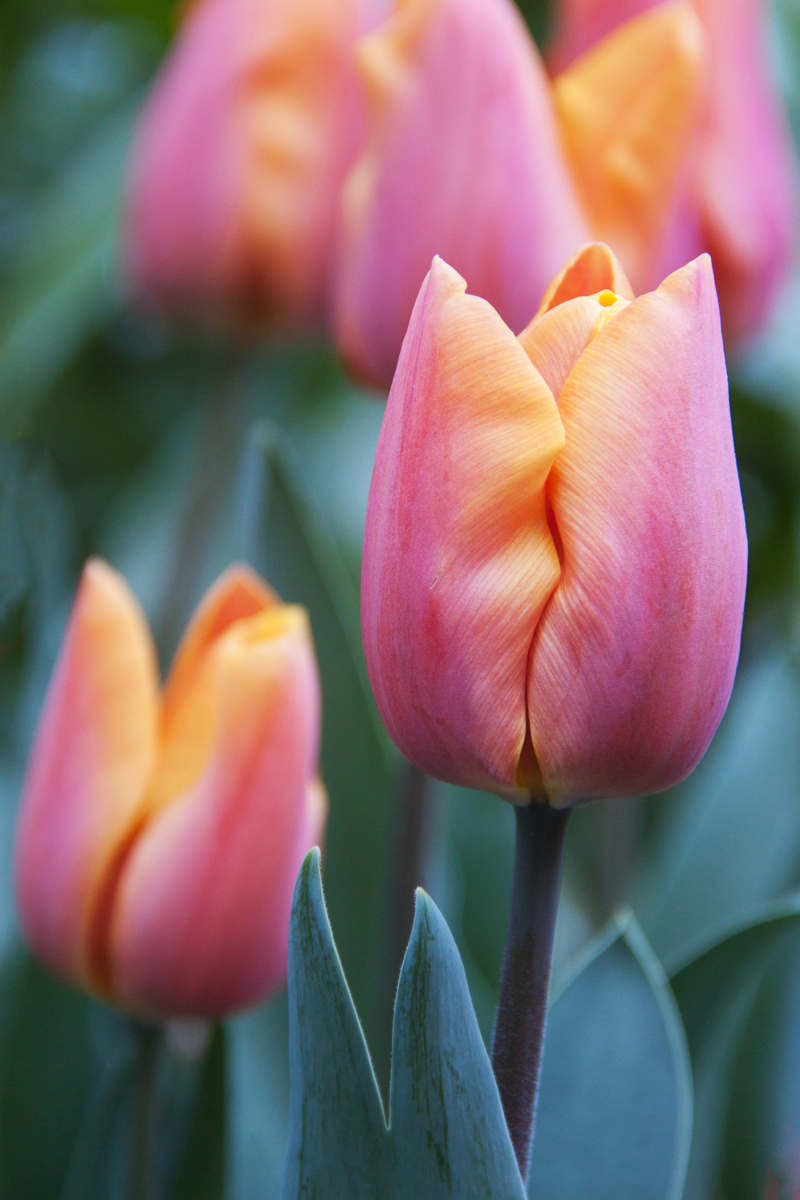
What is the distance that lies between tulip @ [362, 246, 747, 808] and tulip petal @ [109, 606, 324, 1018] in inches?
4.3

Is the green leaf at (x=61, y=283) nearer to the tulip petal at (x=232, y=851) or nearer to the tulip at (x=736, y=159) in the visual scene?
the tulip at (x=736, y=159)

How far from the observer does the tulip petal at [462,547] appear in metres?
0.24

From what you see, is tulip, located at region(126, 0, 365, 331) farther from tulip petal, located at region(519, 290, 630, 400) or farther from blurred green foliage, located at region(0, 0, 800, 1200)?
tulip petal, located at region(519, 290, 630, 400)

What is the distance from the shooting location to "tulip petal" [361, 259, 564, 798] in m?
0.24

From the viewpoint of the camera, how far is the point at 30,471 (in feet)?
2.82

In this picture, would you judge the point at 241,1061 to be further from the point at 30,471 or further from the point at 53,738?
the point at 30,471

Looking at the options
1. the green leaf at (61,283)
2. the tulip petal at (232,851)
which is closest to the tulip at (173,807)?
the tulip petal at (232,851)

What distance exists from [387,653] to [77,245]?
2.80ft

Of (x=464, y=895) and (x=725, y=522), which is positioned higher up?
(x=725, y=522)

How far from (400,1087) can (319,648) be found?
0.31m

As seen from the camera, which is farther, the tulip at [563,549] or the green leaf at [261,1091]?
the green leaf at [261,1091]

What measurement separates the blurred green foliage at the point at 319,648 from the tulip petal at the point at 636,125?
16 centimetres

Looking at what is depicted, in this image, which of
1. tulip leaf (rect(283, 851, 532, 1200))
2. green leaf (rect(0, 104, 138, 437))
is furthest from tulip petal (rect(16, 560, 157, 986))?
green leaf (rect(0, 104, 138, 437))

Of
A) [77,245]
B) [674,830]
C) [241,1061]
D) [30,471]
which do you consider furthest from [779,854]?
[77,245]
